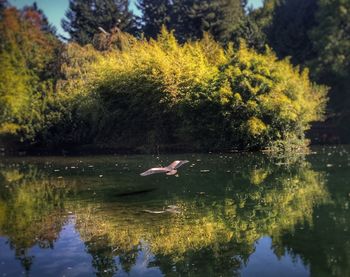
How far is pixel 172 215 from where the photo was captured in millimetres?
8102

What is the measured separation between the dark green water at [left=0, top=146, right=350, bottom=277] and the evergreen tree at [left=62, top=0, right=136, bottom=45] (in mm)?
27654

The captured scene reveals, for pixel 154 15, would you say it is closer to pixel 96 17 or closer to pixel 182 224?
pixel 96 17

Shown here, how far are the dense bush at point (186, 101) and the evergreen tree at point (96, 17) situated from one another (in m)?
13.6

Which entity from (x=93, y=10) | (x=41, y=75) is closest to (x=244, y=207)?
(x=41, y=75)

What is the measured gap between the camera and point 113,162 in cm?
1817

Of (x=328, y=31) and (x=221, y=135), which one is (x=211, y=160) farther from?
(x=328, y=31)

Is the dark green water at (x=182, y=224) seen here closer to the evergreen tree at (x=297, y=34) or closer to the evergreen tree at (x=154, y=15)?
the evergreen tree at (x=297, y=34)

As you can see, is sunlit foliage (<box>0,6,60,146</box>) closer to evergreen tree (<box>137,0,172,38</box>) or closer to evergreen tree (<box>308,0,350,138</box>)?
evergreen tree (<box>137,0,172,38</box>)

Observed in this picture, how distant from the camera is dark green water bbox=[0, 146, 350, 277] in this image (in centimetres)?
555

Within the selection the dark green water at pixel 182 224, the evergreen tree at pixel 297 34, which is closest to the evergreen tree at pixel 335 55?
the evergreen tree at pixel 297 34

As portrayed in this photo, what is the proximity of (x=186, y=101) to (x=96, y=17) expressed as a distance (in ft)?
71.0

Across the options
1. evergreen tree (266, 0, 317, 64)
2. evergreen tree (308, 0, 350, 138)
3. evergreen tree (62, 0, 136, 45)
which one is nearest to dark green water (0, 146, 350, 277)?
evergreen tree (308, 0, 350, 138)

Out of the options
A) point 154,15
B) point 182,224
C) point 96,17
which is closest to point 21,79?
point 96,17

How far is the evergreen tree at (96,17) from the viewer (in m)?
39.2
